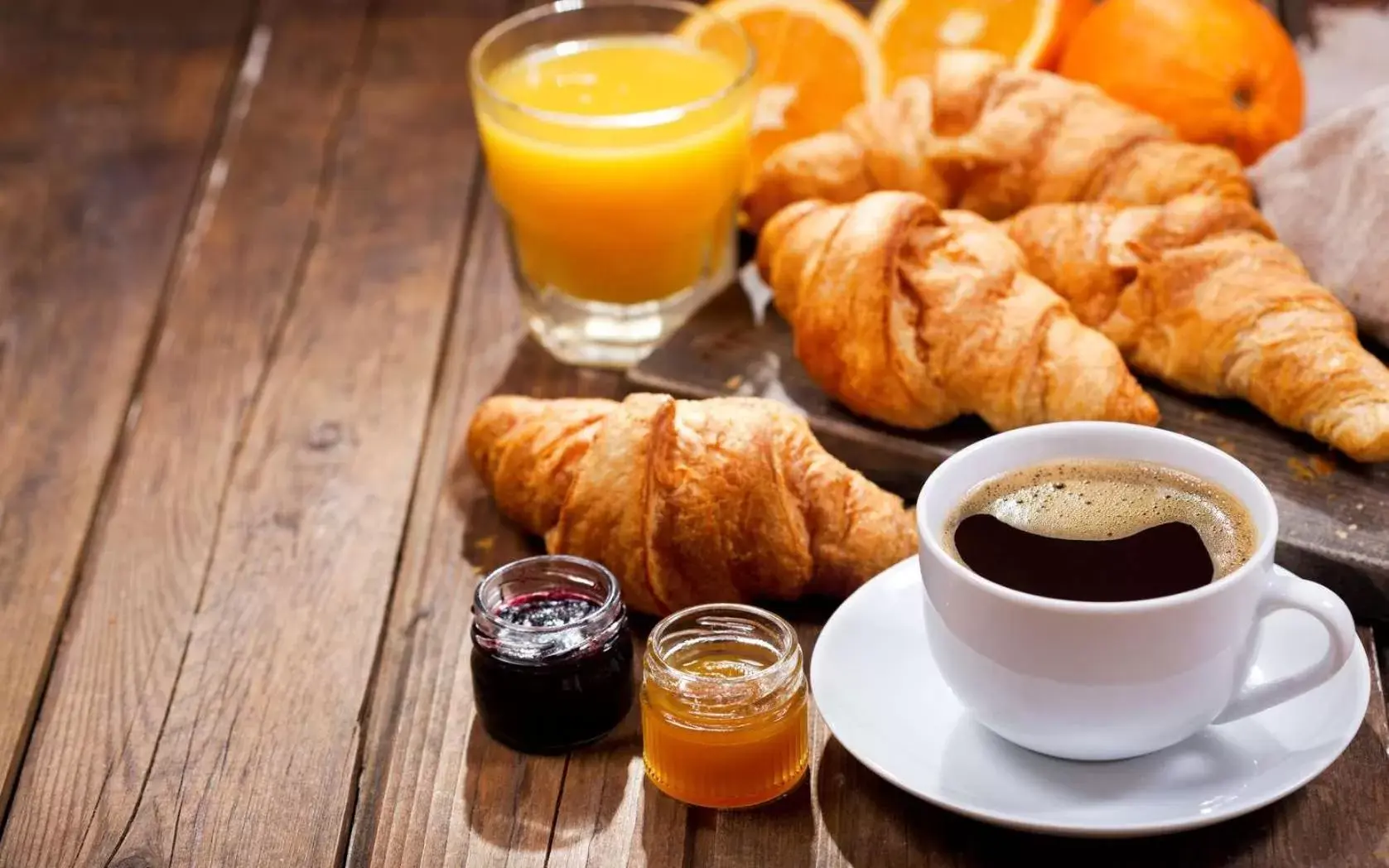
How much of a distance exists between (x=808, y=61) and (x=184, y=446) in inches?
43.0

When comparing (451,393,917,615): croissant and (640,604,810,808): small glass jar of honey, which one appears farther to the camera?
(451,393,917,615): croissant

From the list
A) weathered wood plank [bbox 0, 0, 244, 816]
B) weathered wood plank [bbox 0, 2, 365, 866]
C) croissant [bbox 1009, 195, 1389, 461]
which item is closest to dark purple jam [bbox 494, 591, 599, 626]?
weathered wood plank [bbox 0, 2, 365, 866]

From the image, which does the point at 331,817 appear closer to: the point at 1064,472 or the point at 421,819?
the point at 421,819

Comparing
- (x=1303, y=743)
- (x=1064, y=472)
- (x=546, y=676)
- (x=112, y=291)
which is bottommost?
(x=112, y=291)

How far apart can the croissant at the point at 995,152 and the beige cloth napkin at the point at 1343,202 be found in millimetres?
65

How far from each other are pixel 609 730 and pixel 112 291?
4.10 ft

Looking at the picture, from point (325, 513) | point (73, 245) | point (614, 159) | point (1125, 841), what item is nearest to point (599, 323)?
point (614, 159)

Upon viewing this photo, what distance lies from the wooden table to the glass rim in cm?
35

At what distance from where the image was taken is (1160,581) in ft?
4.42

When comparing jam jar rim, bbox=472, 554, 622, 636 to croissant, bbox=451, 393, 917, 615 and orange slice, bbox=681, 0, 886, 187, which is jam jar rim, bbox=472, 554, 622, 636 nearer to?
croissant, bbox=451, 393, 917, 615

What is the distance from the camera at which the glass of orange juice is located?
2105 millimetres

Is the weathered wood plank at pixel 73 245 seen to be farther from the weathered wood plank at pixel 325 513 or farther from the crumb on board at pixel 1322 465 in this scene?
the crumb on board at pixel 1322 465

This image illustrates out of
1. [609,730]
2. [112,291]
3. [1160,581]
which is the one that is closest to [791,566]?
[609,730]

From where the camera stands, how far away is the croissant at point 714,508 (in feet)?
5.55
